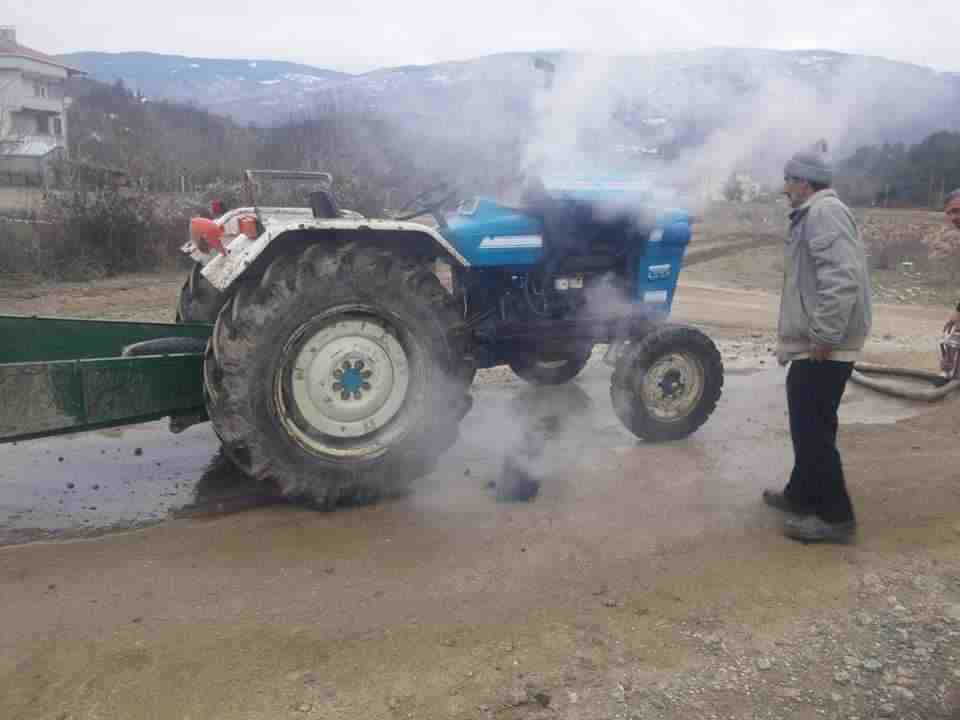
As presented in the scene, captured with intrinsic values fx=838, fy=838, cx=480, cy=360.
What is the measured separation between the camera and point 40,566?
363 centimetres

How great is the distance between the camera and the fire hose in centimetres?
640

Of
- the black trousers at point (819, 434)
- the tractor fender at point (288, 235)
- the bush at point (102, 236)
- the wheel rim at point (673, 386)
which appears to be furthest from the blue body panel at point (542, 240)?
the bush at point (102, 236)

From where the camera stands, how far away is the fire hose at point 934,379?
252 inches

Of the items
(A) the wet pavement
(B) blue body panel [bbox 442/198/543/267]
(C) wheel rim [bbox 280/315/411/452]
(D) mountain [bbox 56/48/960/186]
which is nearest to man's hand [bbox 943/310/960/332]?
(A) the wet pavement

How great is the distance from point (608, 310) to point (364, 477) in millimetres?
2102

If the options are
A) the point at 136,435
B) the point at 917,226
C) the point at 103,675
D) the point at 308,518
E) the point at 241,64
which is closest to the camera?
the point at 103,675

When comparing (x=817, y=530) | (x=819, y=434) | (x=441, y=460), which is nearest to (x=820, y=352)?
(x=819, y=434)

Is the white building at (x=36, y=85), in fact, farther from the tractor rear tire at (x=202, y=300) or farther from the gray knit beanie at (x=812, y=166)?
the gray knit beanie at (x=812, y=166)

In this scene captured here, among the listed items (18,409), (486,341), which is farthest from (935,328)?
(18,409)

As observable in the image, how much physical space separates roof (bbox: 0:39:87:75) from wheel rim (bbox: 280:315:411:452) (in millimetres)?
48386

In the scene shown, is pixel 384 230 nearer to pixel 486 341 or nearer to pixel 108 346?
pixel 486 341

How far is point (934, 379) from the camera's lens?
264 inches

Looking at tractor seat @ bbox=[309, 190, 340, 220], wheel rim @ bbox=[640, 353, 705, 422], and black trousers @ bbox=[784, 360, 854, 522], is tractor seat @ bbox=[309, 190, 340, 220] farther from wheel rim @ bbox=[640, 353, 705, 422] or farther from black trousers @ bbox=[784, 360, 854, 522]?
black trousers @ bbox=[784, 360, 854, 522]

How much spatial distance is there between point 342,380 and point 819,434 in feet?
7.87
